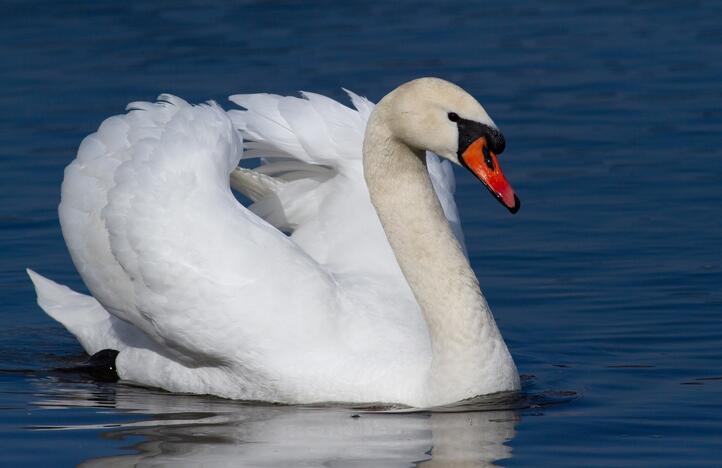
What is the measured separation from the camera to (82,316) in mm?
9805

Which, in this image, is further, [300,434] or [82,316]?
[82,316]

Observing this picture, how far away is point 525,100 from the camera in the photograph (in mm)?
14906

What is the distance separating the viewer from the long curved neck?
8.05 metres

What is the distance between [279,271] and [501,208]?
4226 millimetres

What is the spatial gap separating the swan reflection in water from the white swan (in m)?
0.17

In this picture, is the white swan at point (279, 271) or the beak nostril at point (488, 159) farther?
the white swan at point (279, 271)

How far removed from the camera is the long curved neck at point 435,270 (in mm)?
8047

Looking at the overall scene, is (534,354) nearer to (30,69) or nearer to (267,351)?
(267,351)

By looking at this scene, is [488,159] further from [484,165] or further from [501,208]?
[501,208]

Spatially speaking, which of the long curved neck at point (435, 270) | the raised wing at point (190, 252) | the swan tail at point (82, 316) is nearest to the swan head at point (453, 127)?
the long curved neck at point (435, 270)

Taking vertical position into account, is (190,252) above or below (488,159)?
below

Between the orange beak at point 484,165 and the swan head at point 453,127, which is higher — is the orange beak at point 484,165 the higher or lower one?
the lower one

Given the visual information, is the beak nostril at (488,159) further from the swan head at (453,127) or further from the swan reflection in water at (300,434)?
the swan reflection in water at (300,434)

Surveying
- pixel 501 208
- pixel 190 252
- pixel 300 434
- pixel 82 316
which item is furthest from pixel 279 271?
pixel 501 208
